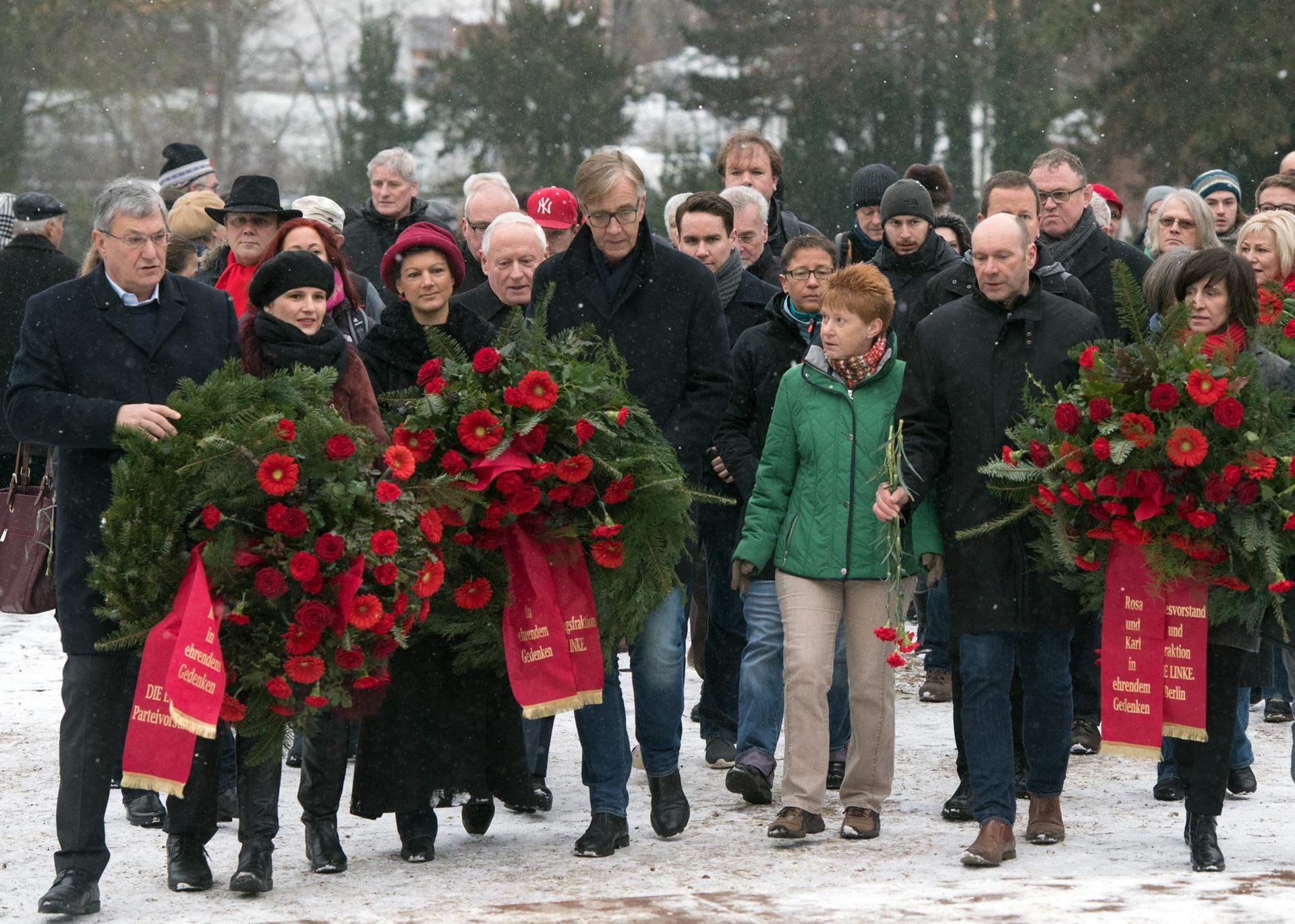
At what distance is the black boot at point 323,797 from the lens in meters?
5.95

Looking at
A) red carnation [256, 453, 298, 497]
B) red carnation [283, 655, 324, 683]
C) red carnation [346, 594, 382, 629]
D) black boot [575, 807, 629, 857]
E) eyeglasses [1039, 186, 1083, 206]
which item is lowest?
black boot [575, 807, 629, 857]

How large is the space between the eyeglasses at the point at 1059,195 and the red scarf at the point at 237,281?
11.9 ft

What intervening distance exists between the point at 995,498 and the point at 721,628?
1.96m

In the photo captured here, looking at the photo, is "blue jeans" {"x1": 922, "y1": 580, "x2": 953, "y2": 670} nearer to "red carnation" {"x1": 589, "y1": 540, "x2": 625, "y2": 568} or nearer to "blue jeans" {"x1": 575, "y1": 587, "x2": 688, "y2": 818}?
"blue jeans" {"x1": 575, "y1": 587, "x2": 688, "y2": 818}

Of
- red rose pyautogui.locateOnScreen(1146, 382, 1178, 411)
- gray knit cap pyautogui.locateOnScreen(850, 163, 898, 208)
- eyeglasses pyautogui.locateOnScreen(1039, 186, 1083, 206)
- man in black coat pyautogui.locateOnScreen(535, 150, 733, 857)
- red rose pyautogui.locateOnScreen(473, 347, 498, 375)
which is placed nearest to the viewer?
red rose pyautogui.locateOnScreen(1146, 382, 1178, 411)

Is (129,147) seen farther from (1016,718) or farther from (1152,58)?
(1016,718)

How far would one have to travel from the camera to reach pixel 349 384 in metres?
5.97

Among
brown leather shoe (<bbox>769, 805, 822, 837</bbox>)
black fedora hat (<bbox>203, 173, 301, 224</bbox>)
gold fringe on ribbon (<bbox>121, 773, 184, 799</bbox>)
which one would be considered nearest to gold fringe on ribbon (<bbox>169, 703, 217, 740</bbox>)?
gold fringe on ribbon (<bbox>121, 773, 184, 799</bbox>)

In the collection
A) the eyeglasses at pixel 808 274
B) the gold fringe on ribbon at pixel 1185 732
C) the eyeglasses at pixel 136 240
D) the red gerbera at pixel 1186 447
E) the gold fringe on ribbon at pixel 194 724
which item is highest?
the eyeglasses at pixel 808 274

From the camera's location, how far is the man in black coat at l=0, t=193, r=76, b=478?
9.69m

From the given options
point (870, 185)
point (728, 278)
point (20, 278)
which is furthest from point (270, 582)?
point (870, 185)

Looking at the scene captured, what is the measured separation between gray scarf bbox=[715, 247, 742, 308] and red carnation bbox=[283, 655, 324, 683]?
3.20 m

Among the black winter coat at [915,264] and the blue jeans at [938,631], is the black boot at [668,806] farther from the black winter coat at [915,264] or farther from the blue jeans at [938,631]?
the black winter coat at [915,264]

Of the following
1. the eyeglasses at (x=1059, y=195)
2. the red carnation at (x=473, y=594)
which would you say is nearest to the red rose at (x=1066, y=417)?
the red carnation at (x=473, y=594)
